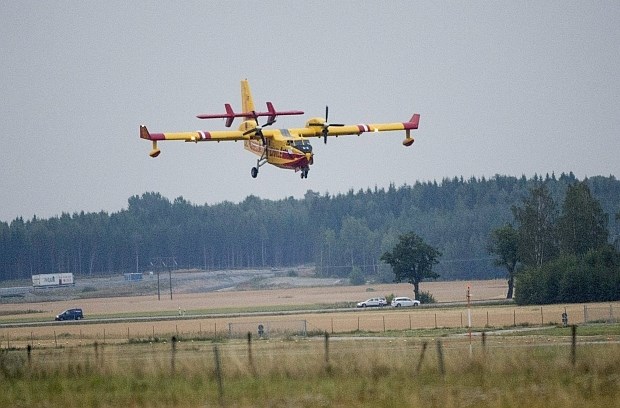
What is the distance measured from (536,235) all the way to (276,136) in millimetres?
38238

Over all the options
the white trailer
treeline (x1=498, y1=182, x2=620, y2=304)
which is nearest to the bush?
treeline (x1=498, y1=182, x2=620, y2=304)

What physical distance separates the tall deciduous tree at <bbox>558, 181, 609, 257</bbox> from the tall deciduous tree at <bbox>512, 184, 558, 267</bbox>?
41.6 inches

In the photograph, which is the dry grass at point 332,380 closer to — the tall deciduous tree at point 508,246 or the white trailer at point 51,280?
the tall deciduous tree at point 508,246

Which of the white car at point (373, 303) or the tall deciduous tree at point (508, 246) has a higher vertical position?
the tall deciduous tree at point (508, 246)

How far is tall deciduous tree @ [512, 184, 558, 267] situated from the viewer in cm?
10194

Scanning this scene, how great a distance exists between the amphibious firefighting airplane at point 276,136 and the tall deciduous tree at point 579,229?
82.8 feet

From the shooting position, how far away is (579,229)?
10281 centimetres

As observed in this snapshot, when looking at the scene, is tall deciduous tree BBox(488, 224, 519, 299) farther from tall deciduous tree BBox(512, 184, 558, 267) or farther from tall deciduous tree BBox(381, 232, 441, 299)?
tall deciduous tree BBox(381, 232, 441, 299)

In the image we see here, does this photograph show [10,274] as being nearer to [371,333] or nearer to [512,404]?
[371,333]

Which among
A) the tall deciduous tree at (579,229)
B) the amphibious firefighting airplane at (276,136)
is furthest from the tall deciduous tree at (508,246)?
the amphibious firefighting airplane at (276,136)

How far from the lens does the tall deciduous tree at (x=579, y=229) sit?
10244cm

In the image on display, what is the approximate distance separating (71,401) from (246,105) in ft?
200

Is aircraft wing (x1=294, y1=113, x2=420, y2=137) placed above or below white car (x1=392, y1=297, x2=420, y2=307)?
above

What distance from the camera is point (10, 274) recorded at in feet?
599
